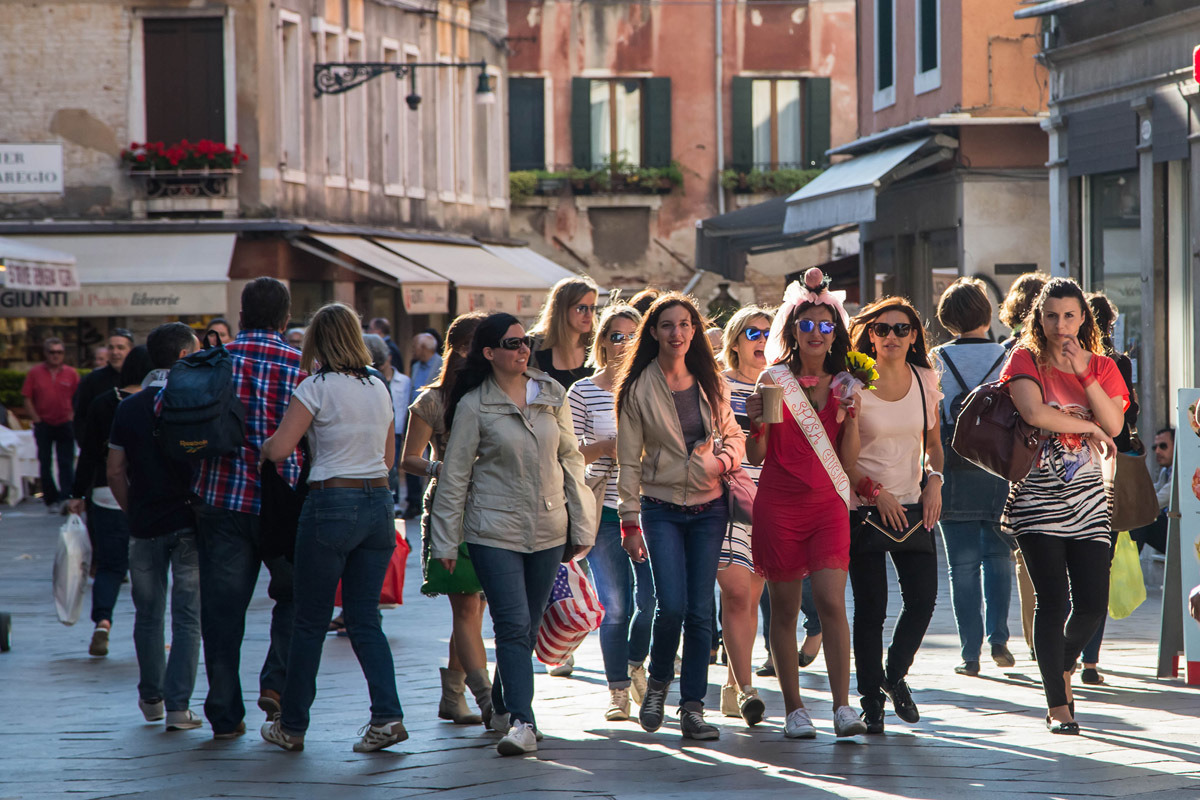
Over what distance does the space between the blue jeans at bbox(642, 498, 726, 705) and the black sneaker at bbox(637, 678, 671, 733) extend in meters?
0.12

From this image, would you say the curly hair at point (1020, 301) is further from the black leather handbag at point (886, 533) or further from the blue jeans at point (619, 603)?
the blue jeans at point (619, 603)

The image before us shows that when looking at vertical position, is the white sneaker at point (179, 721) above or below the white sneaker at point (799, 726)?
below

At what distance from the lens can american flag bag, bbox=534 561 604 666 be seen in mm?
8125

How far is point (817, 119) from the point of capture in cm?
3912

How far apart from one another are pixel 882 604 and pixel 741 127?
3217cm

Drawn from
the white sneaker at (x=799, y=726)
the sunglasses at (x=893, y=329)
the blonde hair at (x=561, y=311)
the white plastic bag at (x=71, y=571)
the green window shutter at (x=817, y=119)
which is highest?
the green window shutter at (x=817, y=119)

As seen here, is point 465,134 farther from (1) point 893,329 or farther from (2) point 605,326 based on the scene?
(1) point 893,329

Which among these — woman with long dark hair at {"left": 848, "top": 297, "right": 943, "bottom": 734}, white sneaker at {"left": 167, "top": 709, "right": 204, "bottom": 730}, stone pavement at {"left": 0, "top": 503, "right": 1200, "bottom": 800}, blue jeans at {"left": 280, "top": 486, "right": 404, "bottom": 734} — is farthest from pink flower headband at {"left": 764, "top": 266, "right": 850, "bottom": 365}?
white sneaker at {"left": 167, "top": 709, "right": 204, "bottom": 730}

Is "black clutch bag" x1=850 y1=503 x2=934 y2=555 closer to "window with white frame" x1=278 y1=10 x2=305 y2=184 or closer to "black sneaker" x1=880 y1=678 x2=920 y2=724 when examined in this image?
"black sneaker" x1=880 y1=678 x2=920 y2=724

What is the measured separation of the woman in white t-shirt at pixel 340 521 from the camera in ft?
24.9

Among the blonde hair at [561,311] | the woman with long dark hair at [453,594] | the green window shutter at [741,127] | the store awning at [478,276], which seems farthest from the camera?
the green window shutter at [741,127]

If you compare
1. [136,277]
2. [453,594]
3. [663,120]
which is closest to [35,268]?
[136,277]

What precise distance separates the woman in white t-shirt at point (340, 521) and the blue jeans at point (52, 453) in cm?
1443

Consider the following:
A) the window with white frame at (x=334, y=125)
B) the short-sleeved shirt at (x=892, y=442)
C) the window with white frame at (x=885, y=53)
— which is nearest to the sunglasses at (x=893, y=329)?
the short-sleeved shirt at (x=892, y=442)
